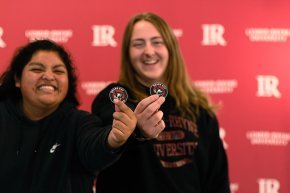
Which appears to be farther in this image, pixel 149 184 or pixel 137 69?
pixel 137 69

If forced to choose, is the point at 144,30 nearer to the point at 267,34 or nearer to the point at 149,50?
the point at 149,50

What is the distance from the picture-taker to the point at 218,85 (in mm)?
2061

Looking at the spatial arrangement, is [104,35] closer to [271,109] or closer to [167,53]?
[167,53]

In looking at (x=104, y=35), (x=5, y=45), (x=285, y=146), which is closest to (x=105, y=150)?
(x=104, y=35)

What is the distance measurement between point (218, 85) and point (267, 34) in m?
0.41

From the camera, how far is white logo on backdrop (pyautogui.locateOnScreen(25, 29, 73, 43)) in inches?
78.5

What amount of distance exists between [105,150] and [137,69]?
44 centimetres

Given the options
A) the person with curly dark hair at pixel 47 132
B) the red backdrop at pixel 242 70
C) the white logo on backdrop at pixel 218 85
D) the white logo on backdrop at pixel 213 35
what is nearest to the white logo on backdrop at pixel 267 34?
the red backdrop at pixel 242 70

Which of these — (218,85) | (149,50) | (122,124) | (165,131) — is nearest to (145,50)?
(149,50)

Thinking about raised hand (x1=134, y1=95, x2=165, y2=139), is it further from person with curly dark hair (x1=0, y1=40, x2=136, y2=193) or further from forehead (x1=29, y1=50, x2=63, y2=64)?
forehead (x1=29, y1=50, x2=63, y2=64)

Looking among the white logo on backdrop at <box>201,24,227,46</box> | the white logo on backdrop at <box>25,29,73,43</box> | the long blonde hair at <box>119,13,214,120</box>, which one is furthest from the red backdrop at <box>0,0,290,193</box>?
the long blonde hair at <box>119,13,214,120</box>

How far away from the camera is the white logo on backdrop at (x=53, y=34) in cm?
200

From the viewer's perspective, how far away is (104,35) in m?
2.01

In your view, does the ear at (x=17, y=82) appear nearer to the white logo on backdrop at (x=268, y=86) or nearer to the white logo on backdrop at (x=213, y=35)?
the white logo on backdrop at (x=213, y=35)
